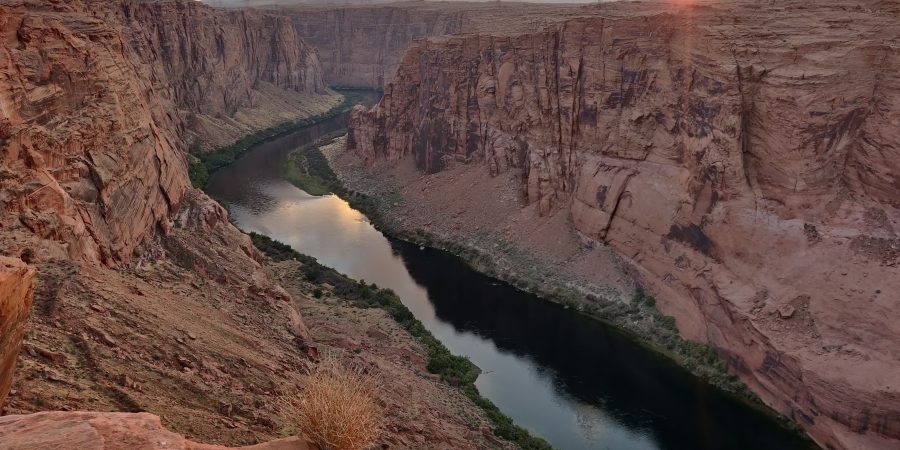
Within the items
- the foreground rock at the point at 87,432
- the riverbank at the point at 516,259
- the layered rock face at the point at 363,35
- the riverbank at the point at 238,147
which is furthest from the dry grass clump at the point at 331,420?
the layered rock face at the point at 363,35

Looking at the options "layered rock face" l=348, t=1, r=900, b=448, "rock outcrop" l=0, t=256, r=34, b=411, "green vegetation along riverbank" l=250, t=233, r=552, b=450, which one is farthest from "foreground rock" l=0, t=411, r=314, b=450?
"layered rock face" l=348, t=1, r=900, b=448

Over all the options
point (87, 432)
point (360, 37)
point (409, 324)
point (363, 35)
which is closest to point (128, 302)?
point (87, 432)

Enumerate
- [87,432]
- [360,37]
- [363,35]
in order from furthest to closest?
[360,37], [363,35], [87,432]

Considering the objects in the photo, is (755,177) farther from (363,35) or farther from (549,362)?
(363,35)

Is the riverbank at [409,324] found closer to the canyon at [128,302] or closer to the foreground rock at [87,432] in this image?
the canyon at [128,302]

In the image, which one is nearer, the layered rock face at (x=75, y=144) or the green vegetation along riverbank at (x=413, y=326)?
the layered rock face at (x=75, y=144)

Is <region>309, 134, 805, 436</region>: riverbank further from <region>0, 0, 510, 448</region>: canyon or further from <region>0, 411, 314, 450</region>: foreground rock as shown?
<region>0, 411, 314, 450</region>: foreground rock
